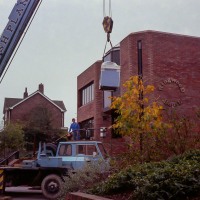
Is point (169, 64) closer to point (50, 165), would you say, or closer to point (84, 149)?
point (84, 149)

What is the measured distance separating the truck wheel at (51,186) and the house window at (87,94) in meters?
13.5

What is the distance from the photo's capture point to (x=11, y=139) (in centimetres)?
3834

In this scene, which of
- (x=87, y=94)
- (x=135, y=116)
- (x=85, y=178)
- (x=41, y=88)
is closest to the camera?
(x=85, y=178)

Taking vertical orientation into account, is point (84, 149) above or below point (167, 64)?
below

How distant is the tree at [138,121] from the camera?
32.8 ft

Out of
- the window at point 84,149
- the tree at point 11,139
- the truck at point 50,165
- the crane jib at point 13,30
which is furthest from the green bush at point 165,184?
the tree at point 11,139

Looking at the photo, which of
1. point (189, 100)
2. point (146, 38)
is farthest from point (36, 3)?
point (189, 100)

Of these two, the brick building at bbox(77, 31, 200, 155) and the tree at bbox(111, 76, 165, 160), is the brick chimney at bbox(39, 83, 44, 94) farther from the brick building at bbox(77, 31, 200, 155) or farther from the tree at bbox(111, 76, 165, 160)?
the tree at bbox(111, 76, 165, 160)

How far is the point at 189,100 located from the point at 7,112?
34.7 m

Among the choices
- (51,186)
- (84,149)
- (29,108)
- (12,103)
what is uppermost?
(12,103)

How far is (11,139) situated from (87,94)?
41.8ft

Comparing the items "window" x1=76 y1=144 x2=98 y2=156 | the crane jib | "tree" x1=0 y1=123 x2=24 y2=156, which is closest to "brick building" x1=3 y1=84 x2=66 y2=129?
"tree" x1=0 y1=123 x2=24 y2=156

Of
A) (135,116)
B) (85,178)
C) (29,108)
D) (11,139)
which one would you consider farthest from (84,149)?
(29,108)

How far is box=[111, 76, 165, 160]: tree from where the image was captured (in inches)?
393
